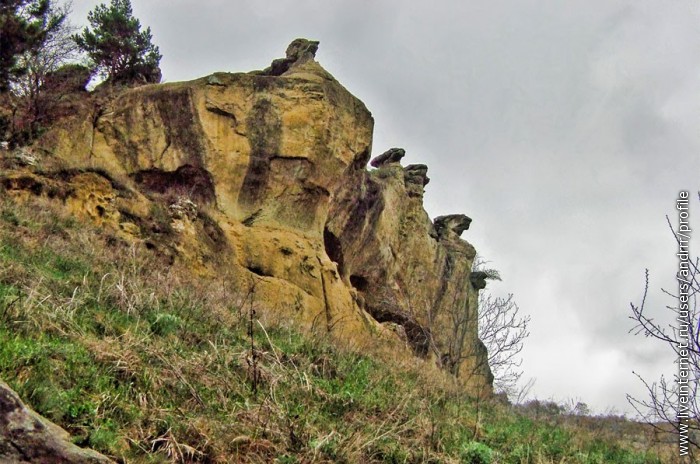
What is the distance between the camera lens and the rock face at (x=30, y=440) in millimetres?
4523

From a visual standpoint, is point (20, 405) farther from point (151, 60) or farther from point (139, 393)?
point (151, 60)

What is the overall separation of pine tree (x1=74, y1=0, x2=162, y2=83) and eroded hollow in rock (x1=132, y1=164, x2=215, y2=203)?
7.99 metres

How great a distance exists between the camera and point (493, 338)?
24.0m

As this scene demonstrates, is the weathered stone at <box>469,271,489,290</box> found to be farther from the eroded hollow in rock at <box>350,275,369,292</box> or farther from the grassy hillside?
the grassy hillside

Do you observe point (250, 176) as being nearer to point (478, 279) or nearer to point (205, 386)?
point (205, 386)

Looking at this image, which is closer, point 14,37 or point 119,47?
point 14,37

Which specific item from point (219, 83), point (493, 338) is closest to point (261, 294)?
point (219, 83)

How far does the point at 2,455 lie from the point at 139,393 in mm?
2022

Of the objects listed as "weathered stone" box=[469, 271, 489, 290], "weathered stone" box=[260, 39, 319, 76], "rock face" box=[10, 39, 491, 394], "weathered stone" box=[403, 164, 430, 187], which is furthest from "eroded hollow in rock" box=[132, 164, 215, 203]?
"weathered stone" box=[469, 271, 489, 290]

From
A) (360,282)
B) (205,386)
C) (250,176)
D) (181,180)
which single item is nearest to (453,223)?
(360,282)

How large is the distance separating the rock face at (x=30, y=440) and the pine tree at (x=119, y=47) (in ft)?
80.7

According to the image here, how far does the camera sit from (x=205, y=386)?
7.23m

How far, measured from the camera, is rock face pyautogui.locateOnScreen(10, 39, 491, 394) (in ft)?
58.4

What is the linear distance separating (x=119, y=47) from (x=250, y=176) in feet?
40.3
